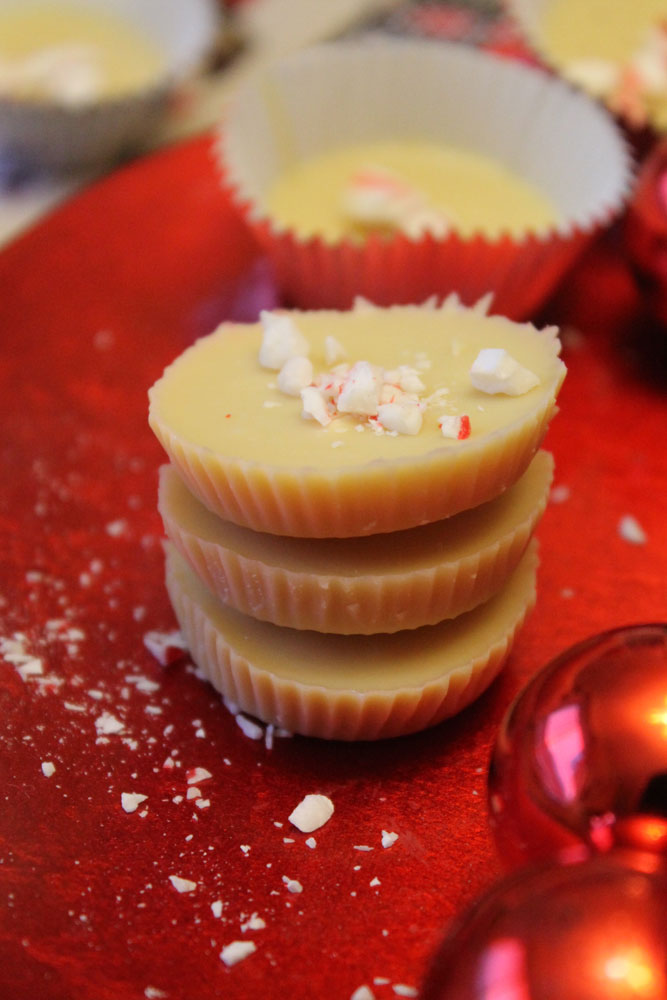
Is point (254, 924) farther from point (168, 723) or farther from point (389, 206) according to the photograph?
point (389, 206)

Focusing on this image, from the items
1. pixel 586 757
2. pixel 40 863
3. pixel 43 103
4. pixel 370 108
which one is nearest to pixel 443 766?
pixel 586 757

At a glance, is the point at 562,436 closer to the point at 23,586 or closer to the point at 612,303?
the point at 612,303

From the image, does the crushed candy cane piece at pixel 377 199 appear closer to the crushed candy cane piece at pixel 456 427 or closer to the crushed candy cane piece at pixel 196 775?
the crushed candy cane piece at pixel 456 427

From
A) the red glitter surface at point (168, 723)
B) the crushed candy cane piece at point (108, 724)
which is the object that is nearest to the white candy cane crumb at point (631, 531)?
the red glitter surface at point (168, 723)

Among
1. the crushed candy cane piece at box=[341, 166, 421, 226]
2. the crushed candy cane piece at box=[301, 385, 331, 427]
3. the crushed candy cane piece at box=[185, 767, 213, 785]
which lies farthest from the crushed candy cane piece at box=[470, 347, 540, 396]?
the crushed candy cane piece at box=[341, 166, 421, 226]

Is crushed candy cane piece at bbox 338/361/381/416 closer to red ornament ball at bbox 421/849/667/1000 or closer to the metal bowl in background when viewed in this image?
red ornament ball at bbox 421/849/667/1000

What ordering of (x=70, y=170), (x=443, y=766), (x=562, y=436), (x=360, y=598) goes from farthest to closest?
(x=70, y=170) < (x=562, y=436) < (x=443, y=766) < (x=360, y=598)
